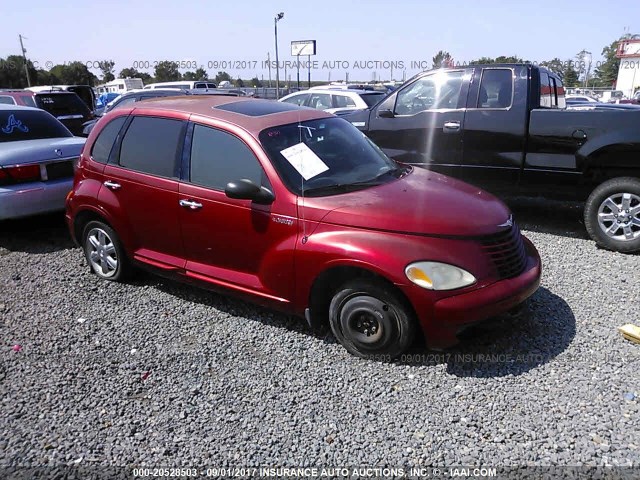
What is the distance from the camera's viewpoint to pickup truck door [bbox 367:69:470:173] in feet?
20.8

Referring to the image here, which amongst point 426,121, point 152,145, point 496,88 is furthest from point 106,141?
point 496,88

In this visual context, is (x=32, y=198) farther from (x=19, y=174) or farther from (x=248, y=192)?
(x=248, y=192)

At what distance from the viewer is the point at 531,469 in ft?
8.00

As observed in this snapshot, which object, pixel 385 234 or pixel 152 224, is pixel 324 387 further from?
pixel 152 224

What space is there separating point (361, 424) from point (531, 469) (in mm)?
884

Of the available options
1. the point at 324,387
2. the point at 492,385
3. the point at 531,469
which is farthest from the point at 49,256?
the point at 531,469

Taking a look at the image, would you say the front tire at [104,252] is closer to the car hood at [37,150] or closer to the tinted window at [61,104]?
the car hood at [37,150]

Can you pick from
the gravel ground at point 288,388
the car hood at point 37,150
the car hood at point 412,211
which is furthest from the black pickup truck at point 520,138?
the car hood at point 37,150

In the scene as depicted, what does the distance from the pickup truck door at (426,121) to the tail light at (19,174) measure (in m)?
4.31

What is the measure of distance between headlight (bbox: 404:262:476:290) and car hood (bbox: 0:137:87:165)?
480 cm

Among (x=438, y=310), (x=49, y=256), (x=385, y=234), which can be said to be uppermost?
(x=385, y=234)

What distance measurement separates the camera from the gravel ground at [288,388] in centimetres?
259

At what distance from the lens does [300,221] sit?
3424 mm

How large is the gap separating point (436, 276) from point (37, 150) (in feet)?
16.6
